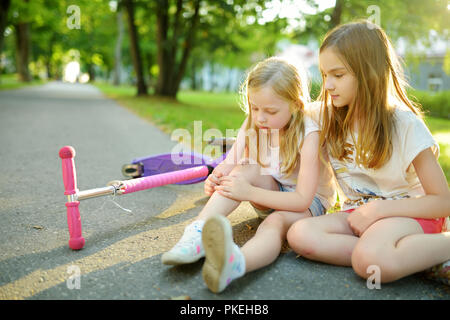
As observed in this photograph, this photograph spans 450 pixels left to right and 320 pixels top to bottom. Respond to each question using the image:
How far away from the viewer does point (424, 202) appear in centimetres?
169

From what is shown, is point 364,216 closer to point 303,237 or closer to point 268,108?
point 303,237

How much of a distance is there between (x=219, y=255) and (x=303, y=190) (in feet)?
2.00

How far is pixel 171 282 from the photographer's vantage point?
1.58 metres

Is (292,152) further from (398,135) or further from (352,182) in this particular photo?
(398,135)

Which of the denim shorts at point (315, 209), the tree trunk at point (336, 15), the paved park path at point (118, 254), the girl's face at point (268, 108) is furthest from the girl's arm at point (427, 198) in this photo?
the tree trunk at point (336, 15)

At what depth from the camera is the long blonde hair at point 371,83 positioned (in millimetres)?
1731

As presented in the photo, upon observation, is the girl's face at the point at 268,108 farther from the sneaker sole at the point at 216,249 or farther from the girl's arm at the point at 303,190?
the sneaker sole at the point at 216,249

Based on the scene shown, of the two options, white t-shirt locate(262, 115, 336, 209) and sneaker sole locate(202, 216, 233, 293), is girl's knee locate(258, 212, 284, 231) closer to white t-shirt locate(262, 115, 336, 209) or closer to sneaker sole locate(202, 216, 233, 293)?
white t-shirt locate(262, 115, 336, 209)

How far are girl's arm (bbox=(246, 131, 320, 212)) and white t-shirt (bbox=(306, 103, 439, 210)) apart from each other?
0.21 meters

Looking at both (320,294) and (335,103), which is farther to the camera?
(335,103)

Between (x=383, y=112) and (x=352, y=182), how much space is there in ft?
1.30

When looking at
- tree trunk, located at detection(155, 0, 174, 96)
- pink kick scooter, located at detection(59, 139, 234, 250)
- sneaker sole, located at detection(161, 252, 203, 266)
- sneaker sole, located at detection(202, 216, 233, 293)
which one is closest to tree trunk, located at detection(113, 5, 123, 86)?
tree trunk, located at detection(155, 0, 174, 96)

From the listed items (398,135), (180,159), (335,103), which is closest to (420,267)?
(398,135)

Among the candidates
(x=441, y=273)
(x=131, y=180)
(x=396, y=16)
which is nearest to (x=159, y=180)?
(x=131, y=180)
